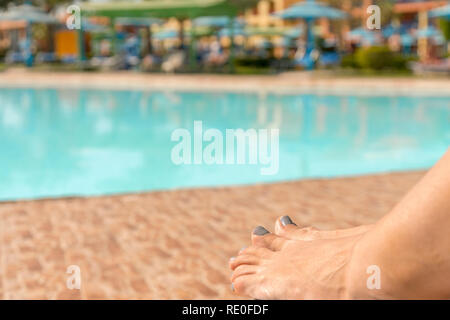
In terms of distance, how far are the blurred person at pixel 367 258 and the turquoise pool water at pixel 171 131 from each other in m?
7.35

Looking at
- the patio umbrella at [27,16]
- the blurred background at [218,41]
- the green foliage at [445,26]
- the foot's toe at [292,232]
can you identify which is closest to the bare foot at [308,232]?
the foot's toe at [292,232]

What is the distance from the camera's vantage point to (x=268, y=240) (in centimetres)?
154

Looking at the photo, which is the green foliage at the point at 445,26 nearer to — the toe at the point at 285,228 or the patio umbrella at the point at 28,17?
the patio umbrella at the point at 28,17

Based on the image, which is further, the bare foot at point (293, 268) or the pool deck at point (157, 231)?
the pool deck at point (157, 231)

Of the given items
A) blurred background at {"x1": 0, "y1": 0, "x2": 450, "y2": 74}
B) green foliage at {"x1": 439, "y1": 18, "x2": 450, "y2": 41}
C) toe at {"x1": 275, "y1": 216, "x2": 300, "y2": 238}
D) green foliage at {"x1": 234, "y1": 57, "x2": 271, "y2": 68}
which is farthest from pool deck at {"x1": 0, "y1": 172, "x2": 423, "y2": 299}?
green foliage at {"x1": 439, "y1": 18, "x2": 450, "y2": 41}

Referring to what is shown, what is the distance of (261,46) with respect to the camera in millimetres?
38750

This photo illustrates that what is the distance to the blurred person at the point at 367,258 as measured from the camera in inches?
41.7

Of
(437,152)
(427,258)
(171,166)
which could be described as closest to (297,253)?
(427,258)

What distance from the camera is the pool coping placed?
18125mm

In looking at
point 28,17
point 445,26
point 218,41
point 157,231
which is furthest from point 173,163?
point 218,41

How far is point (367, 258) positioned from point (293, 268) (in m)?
0.25
